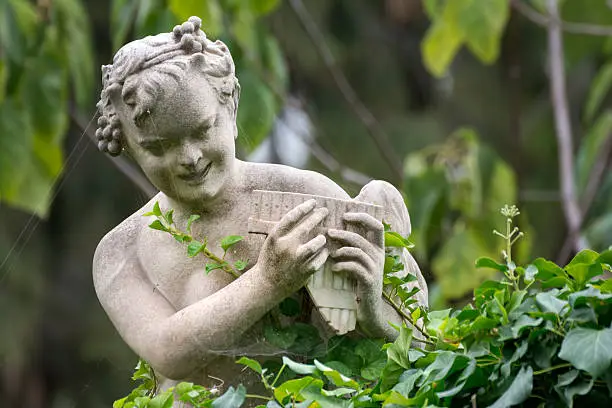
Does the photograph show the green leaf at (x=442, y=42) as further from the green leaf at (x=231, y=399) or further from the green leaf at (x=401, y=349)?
the green leaf at (x=231, y=399)

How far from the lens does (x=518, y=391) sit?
297 centimetres

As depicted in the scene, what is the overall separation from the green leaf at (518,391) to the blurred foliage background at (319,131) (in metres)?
1.22

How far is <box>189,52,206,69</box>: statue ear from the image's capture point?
3428mm

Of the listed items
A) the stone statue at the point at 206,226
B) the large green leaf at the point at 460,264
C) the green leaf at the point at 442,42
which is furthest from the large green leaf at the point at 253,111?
the large green leaf at the point at 460,264

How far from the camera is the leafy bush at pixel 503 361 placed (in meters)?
2.98

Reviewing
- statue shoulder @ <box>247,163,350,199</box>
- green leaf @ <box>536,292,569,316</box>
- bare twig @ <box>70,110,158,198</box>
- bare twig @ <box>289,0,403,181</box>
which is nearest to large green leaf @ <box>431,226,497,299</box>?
bare twig @ <box>289,0,403,181</box>

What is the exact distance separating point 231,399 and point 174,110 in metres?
0.64

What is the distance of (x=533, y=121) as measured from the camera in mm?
10508

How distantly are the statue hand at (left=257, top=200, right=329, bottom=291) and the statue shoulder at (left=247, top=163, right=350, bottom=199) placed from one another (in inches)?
9.8

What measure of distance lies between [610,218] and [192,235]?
13.5 feet

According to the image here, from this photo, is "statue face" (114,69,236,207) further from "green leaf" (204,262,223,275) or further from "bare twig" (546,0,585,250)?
"bare twig" (546,0,585,250)

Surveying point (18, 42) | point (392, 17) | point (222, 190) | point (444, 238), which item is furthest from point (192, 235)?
point (392, 17)

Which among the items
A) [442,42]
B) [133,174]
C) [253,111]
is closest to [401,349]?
[133,174]

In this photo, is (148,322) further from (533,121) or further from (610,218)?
(533,121)
